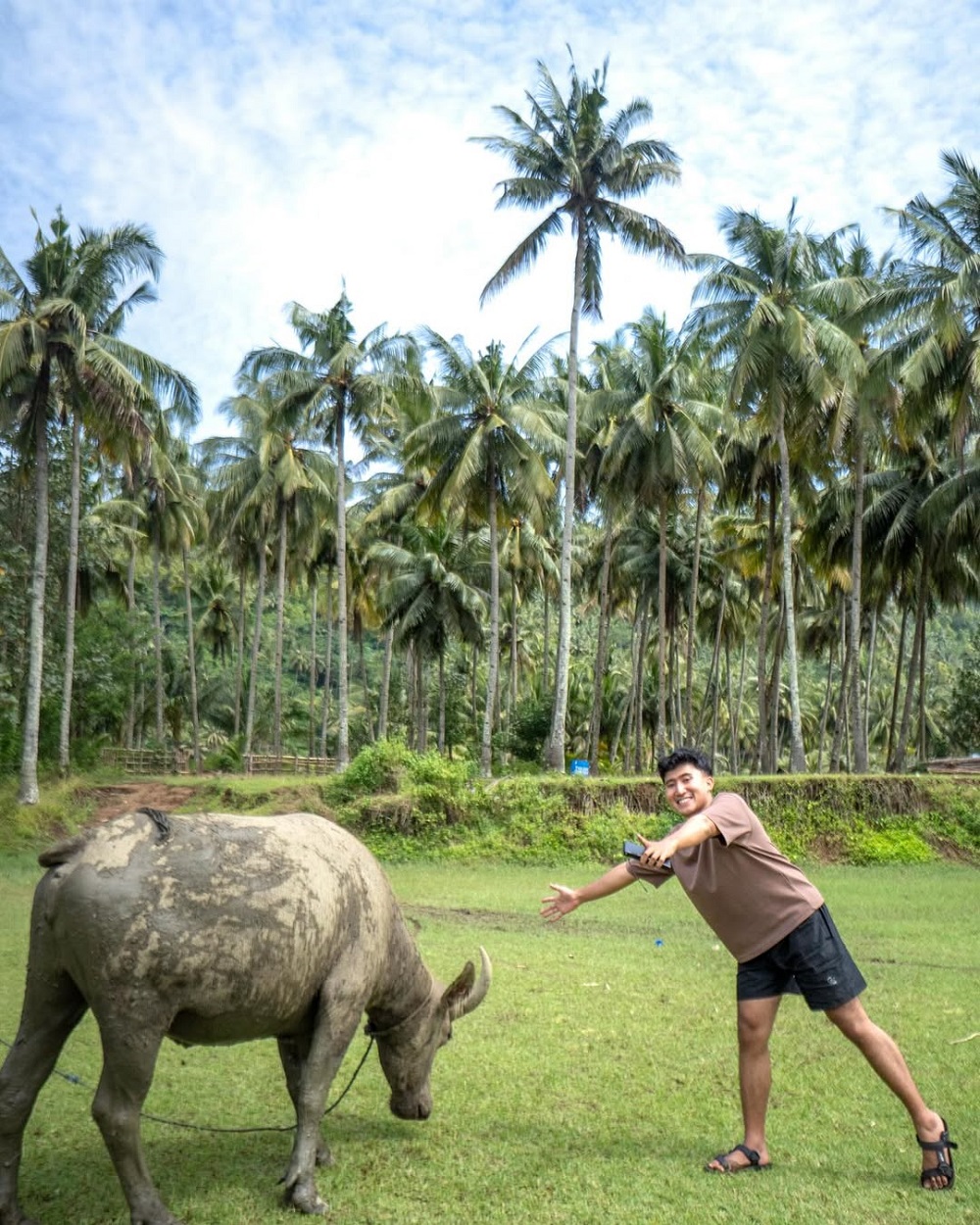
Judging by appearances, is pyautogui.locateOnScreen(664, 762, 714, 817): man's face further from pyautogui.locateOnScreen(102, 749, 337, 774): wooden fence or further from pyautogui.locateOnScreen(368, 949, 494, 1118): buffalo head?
pyautogui.locateOnScreen(102, 749, 337, 774): wooden fence

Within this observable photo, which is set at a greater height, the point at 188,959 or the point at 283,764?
the point at 188,959

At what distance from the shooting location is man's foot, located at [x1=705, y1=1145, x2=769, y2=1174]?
200 inches

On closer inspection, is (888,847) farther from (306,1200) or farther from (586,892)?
(306,1200)

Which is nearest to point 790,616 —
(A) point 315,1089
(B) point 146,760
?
(B) point 146,760

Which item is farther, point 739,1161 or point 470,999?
point 470,999

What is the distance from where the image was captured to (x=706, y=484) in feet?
114

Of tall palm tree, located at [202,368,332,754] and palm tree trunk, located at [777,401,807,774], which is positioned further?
tall palm tree, located at [202,368,332,754]

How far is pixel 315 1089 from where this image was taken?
16.1 ft

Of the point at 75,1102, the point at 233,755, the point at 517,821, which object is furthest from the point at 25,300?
the point at 75,1102

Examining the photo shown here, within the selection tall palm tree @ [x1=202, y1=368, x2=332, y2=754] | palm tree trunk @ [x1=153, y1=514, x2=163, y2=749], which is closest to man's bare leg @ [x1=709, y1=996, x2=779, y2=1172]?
tall palm tree @ [x1=202, y1=368, x2=332, y2=754]

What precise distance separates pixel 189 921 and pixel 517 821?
63.1 feet

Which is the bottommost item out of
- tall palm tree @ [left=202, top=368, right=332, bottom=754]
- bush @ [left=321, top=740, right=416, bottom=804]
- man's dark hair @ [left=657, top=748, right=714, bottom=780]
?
bush @ [left=321, top=740, right=416, bottom=804]

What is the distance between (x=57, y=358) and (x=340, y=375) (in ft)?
29.8

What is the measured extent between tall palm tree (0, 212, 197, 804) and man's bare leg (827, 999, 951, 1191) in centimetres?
2196
